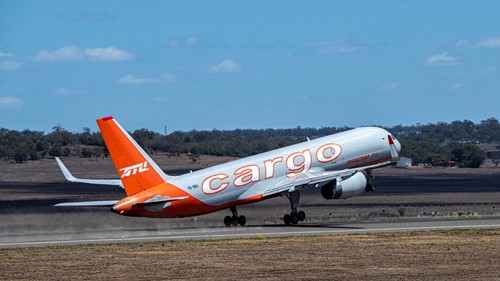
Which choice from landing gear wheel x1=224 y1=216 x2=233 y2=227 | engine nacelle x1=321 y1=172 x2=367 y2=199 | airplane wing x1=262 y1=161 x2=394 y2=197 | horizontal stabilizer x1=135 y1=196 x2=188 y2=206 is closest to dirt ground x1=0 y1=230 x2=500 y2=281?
horizontal stabilizer x1=135 y1=196 x2=188 y2=206

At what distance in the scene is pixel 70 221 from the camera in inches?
2793

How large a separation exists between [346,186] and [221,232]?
8277mm

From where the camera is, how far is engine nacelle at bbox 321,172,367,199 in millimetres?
68250

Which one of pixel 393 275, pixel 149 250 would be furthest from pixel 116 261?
pixel 393 275

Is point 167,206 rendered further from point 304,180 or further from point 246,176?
point 304,180

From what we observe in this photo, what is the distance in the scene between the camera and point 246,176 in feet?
222

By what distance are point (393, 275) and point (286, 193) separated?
27023 mm

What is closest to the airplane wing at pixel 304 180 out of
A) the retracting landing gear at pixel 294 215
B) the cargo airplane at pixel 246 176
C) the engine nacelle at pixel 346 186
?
the cargo airplane at pixel 246 176

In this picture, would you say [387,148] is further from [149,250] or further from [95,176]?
[95,176]

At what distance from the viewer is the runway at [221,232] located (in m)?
59.2

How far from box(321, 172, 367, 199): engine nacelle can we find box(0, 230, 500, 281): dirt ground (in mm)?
9253

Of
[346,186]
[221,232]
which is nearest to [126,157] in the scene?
[221,232]

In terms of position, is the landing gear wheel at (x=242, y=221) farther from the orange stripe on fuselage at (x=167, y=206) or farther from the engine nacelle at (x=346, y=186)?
the engine nacelle at (x=346, y=186)

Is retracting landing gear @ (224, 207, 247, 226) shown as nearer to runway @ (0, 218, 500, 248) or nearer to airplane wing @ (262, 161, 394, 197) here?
runway @ (0, 218, 500, 248)
